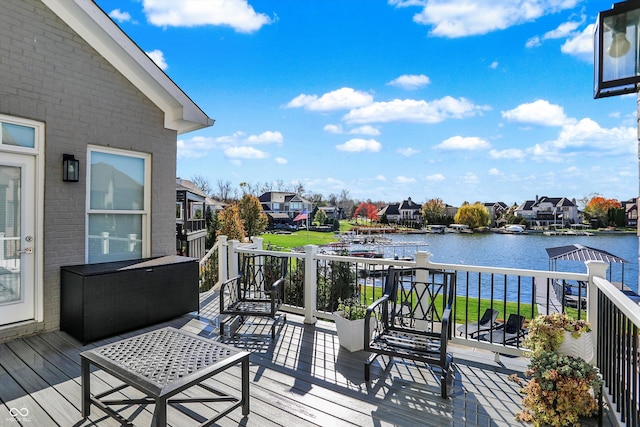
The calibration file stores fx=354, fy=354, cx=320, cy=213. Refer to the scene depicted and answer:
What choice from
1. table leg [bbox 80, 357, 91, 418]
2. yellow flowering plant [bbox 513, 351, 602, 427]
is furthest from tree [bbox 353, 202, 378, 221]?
table leg [bbox 80, 357, 91, 418]

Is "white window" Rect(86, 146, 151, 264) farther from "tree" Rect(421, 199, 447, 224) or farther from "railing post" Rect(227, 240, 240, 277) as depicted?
"tree" Rect(421, 199, 447, 224)

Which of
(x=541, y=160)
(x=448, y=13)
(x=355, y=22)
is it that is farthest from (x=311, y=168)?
(x=448, y=13)

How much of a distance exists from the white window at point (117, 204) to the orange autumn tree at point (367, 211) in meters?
40.6

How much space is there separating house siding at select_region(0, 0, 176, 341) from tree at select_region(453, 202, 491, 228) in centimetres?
3104

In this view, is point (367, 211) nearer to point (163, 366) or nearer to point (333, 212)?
point (333, 212)

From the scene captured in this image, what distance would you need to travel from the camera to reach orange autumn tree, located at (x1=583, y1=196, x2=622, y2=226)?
69.1 ft

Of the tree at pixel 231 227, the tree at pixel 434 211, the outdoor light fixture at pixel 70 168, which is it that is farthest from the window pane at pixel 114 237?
the tree at pixel 434 211

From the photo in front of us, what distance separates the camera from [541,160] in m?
35.7

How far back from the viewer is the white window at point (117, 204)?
14.9 feet

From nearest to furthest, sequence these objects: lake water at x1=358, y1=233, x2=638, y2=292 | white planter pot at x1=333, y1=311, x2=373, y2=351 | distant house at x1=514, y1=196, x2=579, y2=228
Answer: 1. white planter pot at x1=333, y1=311, x2=373, y2=351
2. lake water at x1=358, y1=233, x2=638, y2=292
3. distant house at x1=514, y1=196, x2=579, y2=228

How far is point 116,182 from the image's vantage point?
4.80 metres

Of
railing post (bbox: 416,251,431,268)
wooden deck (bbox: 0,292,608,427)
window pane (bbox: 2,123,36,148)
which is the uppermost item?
window pane (bbox: 2,123,36,148)

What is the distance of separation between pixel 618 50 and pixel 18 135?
19.4ft

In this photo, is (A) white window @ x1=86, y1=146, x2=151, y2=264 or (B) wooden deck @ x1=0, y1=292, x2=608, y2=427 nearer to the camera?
(B) wooden deck @ x1=0, y1=292, x2=608, y2=427
